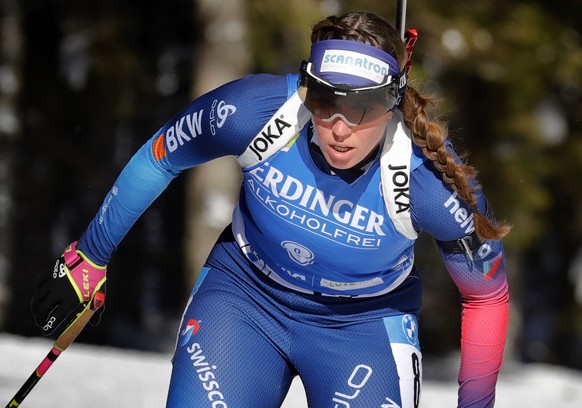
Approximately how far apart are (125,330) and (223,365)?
10751mm

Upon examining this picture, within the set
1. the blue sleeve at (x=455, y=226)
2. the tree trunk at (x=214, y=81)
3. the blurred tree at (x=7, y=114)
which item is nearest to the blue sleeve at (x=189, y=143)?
the blue sleeve at (x=455, y=226)

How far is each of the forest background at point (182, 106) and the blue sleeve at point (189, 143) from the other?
16.0 feet

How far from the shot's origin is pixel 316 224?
138 inches

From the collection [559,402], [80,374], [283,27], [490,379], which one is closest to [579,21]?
[283,27]

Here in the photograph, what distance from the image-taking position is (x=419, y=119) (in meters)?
3.40

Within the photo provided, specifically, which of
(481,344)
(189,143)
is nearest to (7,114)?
(189,143)

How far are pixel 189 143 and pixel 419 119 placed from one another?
716mm

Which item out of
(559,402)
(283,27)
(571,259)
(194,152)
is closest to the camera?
(194,152)

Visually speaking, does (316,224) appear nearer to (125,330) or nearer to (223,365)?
(223,365)

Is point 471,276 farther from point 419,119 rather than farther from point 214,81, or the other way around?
point 214,81

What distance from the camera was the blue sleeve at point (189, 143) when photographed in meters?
3.46

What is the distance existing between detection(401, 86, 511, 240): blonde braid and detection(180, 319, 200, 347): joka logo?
882 mm

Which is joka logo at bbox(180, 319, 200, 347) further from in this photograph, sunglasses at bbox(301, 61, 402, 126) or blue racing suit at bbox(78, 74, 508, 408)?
sunglasses at bbox(301, 61, 402, 126)

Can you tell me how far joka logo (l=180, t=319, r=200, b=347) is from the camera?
357 cm
